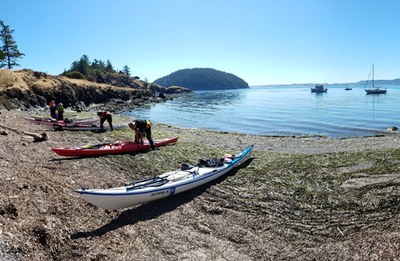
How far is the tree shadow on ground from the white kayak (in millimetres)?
225

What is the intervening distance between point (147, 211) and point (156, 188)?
0.88m

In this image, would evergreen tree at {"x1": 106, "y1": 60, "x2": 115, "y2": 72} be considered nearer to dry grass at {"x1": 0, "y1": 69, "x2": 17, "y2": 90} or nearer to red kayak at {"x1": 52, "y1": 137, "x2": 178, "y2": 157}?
dry grass at {"x1": 0, "y1": 69, "x2": 17, "y2": 90}

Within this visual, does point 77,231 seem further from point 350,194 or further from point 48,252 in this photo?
point 350,194

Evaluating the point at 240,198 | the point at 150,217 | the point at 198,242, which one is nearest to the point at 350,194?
the point at 240,198

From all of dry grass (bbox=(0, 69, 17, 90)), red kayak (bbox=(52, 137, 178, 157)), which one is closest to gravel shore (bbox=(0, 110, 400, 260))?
red kayak (bbox=(52, 137, 178, 157))

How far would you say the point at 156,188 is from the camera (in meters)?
10.4

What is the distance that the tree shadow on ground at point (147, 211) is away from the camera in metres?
8.23

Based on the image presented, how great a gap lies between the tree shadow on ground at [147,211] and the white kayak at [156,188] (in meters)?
0.22

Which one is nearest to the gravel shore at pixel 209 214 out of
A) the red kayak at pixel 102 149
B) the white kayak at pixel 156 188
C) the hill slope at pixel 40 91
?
the white kayak at pixel 156 188

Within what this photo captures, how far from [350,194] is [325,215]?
201 cm

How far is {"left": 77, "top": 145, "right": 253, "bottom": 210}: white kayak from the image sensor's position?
8961mm

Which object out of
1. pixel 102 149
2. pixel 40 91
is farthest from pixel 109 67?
pixel 102 149

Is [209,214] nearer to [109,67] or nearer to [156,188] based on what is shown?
[156,188]

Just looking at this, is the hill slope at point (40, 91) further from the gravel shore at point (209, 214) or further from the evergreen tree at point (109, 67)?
the evergreen tree at point (109, 67)
